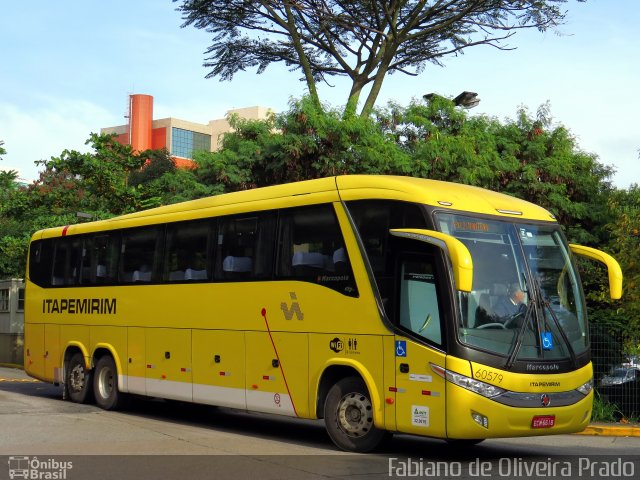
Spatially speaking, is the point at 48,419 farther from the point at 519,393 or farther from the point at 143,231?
the point at 519,393

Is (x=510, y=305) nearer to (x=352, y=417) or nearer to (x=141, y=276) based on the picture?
(x=352, y=417)

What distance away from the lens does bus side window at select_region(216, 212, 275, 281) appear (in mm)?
12719

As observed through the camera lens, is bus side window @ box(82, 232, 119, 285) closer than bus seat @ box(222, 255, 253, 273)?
No

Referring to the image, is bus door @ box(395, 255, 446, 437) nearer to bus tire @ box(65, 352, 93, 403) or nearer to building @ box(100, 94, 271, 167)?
bus tire @ box(65, 352, 93, 403)

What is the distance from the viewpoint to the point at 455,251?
944cm

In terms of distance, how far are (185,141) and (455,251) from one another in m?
96.9

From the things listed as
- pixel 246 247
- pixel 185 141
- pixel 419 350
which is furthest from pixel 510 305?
pixel 185 141

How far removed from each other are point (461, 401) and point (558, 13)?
777 inches

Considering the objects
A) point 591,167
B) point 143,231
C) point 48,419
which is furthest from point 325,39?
point 48,419

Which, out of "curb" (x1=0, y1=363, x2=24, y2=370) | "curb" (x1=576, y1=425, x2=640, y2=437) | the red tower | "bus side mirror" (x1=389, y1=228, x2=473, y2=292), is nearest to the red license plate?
"bus side mirror" (x1=389, y1=228, x2=473, y2=292)

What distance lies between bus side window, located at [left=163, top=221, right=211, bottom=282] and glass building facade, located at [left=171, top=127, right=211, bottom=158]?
8573 cm

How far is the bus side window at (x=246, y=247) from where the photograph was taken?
1272cm

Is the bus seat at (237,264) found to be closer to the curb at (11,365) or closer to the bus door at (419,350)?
the bus door at (419,350)

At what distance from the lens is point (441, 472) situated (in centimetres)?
964
